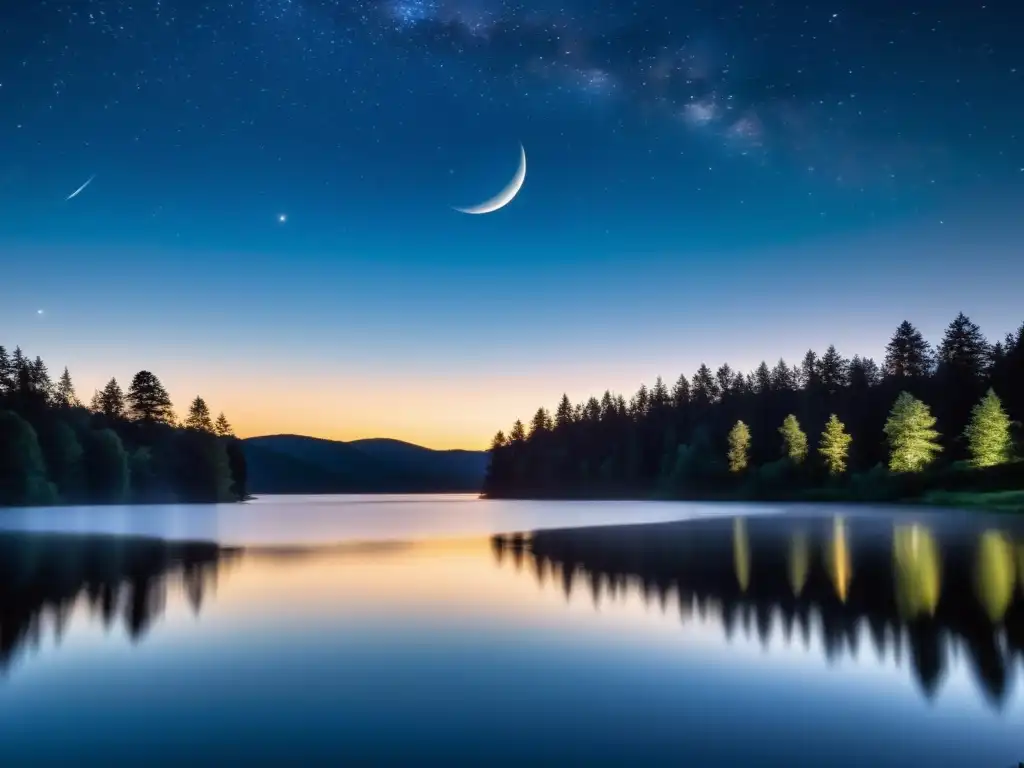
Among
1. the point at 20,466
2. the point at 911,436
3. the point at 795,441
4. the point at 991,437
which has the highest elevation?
the point at 911,436

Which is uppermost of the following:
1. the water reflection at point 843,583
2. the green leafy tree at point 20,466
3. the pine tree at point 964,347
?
the pine tree at point 964,347

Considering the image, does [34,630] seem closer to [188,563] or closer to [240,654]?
[240,654]

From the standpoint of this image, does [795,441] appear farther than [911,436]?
Yes

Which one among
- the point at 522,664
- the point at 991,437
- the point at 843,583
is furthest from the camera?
the point at 991,437

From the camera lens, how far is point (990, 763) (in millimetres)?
8930

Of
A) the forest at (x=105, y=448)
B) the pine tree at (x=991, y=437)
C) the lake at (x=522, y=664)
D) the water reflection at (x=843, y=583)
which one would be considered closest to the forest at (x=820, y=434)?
the pine tree at (x=991, y=437)

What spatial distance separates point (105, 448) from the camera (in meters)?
109

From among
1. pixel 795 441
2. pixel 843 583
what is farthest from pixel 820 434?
pixel 843 583

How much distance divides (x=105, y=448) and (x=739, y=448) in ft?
332

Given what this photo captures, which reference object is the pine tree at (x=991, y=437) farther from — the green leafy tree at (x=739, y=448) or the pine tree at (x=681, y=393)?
the pine tree at (x=681, y=393)

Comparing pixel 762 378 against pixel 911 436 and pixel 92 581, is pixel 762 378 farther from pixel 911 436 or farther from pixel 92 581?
pixel 92 581

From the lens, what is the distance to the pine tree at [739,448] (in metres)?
130

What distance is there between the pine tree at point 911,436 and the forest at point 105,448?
108 m

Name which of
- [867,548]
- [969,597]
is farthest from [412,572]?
[867,548]
